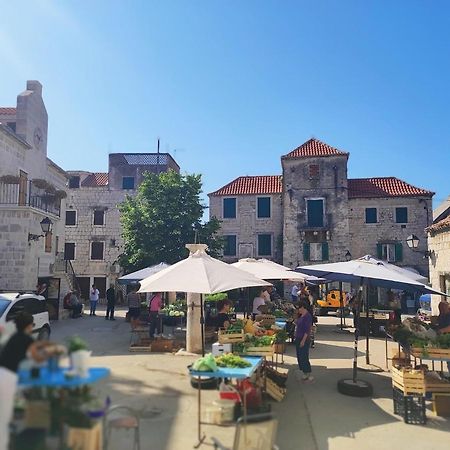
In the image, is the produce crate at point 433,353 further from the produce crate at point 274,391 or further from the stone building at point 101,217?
the stone building at point 101,217

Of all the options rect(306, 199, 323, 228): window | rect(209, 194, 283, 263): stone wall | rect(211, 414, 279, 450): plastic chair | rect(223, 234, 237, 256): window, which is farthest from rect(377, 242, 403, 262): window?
rect(211, 414, 279, 450): plastic chair

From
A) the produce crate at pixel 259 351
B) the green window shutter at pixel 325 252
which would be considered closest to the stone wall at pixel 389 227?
the green window shutter at pixel 325 252

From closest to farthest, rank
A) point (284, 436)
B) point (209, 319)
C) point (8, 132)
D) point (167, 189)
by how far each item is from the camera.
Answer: point (284, 436), point (209, 319), point (8, 132), point (167, 189)

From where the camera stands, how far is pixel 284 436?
17.5 feet

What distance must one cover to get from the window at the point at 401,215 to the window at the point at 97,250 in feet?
71.4

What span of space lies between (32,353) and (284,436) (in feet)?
13.2

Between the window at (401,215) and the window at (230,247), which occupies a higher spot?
the window at (401,215)

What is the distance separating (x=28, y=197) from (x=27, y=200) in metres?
0.18

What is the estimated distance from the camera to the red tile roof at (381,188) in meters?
27.4

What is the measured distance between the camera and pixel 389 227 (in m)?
27.4

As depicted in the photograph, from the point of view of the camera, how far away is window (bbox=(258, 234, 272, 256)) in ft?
96.0

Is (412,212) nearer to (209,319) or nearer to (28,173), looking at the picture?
(209,319)

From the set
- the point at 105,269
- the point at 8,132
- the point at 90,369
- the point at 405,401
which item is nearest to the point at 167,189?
the point at 8,132

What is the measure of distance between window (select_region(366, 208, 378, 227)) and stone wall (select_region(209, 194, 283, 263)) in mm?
6098
